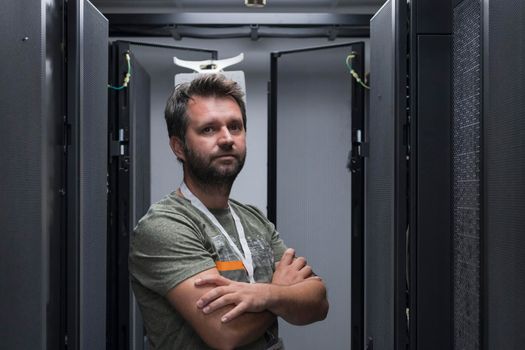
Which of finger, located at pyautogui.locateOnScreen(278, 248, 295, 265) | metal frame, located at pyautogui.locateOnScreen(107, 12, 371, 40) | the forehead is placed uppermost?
metal frame, located at pyautogui.locateOnScreen(107, 12, 371, 40)

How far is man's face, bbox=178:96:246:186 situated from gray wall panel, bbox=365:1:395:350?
1.45ft

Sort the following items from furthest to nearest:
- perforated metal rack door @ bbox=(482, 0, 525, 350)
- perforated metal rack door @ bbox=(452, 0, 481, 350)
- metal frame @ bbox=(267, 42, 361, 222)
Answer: metal frame @ bbox=(267, 42, 361, 222), perforated metal rack door @ bbox=(452, 0, 481, 350), perforated metal rack door @ bbox=(482, 0, 525, 350)

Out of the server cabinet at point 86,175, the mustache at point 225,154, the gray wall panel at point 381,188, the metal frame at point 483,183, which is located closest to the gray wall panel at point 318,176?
the gray wall panel at point 381,188

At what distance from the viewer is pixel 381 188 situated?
186 centimetres

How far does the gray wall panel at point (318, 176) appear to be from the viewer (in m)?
3.34

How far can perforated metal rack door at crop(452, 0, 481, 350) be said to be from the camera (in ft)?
4.13

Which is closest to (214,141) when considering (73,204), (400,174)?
(73,204)

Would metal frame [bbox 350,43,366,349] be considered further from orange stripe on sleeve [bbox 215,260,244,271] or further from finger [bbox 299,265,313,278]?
orange stripe on sleeve [bbox 215,260,244,271]

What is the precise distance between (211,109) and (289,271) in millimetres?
414

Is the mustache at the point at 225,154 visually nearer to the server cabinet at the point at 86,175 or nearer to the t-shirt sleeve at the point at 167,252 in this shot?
the t-shirt sleeve at the point at 167,252

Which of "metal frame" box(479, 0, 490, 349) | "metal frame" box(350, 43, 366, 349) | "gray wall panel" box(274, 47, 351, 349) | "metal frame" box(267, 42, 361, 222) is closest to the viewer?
"metal frame" box(479, 0, 490, 349)

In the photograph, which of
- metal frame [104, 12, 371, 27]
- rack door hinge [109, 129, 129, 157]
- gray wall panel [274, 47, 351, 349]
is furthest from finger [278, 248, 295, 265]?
metal frame [104, 12, 371, 27]

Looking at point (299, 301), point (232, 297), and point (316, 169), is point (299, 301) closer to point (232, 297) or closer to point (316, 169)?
point (232, 297)

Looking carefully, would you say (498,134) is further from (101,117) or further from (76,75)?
(101,117)
